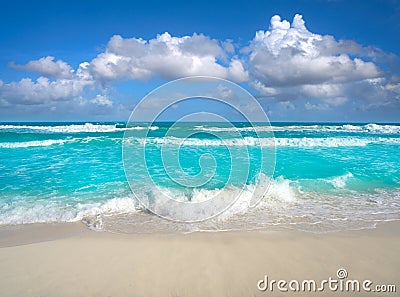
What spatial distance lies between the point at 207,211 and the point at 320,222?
2.82 metres

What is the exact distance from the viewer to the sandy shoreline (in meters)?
3.75

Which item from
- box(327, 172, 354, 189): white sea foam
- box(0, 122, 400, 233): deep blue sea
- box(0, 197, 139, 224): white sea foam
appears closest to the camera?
box(0, 122, 400, 233): deep blue sea

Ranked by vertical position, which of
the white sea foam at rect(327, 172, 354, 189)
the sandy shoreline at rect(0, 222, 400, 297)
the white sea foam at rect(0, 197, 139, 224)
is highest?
the white sea foam at rect(327, 172, 354, 189)

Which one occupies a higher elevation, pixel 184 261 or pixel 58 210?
pixel 58 210

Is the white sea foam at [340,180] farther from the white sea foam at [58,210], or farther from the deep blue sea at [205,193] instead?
the white sea foam at [58,210]

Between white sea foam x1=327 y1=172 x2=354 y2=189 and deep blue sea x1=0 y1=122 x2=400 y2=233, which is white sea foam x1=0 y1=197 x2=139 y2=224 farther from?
white sea foam x1=327 y1=172 x2=354 y2=189

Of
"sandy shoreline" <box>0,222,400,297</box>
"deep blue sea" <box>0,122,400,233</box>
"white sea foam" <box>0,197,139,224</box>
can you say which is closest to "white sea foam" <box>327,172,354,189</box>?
"deep blue sea" <box>0,122,400,233</box>

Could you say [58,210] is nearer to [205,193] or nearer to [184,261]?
[205,193]

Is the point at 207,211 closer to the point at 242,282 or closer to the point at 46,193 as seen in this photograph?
the point at 242,282

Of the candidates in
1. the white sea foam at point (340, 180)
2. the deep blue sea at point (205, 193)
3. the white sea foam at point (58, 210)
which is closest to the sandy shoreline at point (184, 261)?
the deep blue sea at point (205, 193)

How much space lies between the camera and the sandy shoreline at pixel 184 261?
375 centimetres

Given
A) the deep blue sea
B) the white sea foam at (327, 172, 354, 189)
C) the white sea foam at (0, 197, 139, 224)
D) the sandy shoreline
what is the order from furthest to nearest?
the white sea foam at (327, 172, 354, 189)
the white sea foam at (0, 197, 139, 224)
the deep blue sea
the sandy shoreline

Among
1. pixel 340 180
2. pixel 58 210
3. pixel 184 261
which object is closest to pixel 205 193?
pixel 184 261

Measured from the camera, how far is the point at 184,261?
436 centimetres
